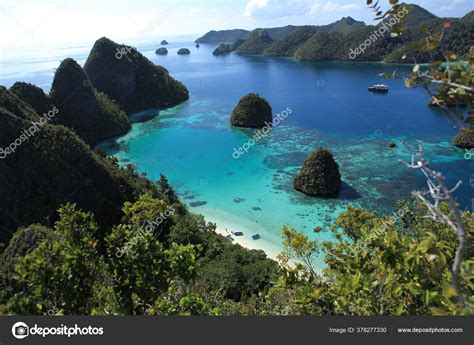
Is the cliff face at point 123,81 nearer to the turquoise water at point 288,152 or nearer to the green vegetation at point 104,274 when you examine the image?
the turquoise water at point 288,152

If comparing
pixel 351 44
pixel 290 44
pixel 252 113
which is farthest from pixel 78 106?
pixel 290 44

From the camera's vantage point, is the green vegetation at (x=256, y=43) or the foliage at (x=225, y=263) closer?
the foliage at (x=225, y=263)

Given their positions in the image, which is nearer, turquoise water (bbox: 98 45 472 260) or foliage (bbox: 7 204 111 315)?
foliage (bbox: 7 204 111 315)

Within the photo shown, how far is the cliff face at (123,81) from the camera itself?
231 feet

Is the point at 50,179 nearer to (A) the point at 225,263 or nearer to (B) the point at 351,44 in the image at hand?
(A) the point at 225,263

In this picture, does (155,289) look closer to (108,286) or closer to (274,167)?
(108,286)

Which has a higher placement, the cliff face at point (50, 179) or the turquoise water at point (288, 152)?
the cliff face at point (50, 179)

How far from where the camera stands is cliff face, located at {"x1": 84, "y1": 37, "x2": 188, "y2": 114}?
231 ft

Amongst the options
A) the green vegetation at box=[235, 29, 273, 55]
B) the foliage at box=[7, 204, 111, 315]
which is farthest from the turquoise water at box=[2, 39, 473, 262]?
the green vegetation at box=[235, 29, 273, 55]

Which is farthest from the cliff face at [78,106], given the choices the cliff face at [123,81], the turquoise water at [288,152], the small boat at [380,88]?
the small boat at [380,88]

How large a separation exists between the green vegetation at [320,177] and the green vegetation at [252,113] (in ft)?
74.5

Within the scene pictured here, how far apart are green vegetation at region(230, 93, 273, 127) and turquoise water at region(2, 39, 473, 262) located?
2378 mm

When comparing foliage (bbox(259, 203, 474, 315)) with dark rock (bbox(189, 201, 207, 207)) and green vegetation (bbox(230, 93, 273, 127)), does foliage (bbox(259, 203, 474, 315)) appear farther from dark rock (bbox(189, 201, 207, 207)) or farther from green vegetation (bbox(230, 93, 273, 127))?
green vegetation (bbox(230, 93, 273, 127))

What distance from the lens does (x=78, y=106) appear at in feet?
177
